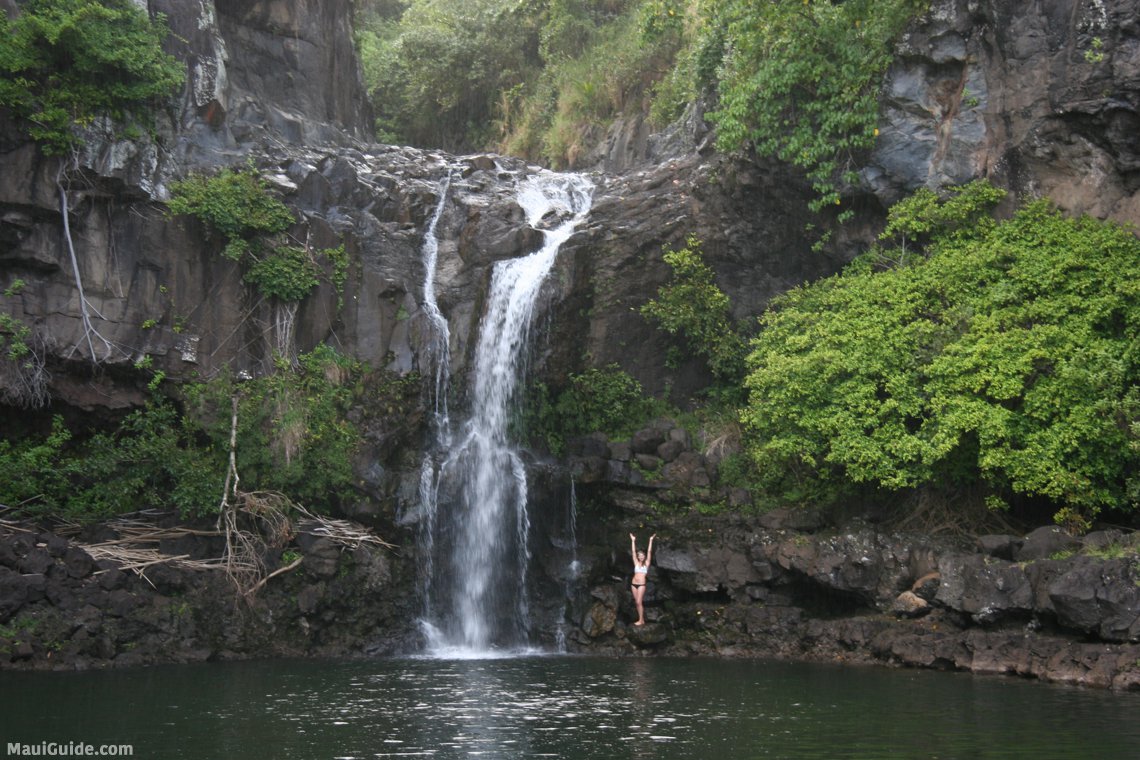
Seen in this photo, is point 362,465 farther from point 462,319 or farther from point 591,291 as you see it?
point 591,291

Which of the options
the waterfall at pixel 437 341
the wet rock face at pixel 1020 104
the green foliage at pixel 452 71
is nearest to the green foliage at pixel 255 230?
the waterfall at pixel 437 341

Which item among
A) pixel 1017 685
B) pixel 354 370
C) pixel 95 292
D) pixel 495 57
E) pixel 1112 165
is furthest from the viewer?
pixel 495 57

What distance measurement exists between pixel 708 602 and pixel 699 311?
6588 millimetres

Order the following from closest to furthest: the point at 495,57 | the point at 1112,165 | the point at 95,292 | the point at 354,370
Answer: the point at 1112,165 < the point at 95,292 < the point at 354,370 < the point at 495,57

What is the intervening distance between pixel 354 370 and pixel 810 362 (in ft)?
29.7

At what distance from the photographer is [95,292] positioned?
741 inches

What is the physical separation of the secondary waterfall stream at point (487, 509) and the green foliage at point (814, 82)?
5486 millimetres

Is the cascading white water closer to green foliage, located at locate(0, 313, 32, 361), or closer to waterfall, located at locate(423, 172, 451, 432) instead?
waterfall, located at locate(423, 172, 451, 432)

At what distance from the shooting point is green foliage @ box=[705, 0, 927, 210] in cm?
1975

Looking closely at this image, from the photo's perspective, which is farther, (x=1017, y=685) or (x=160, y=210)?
(x=160, y=210)

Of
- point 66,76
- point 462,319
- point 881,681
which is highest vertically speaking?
point 66,76

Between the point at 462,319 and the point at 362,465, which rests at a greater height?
the point at 462,319

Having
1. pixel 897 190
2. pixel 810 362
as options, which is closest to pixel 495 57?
pixel 897 190

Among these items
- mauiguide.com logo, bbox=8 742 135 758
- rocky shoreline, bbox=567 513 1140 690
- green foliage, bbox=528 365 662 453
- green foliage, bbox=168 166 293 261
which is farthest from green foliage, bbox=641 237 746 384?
mauiguide.com logo, bbox=8 742 135 758
